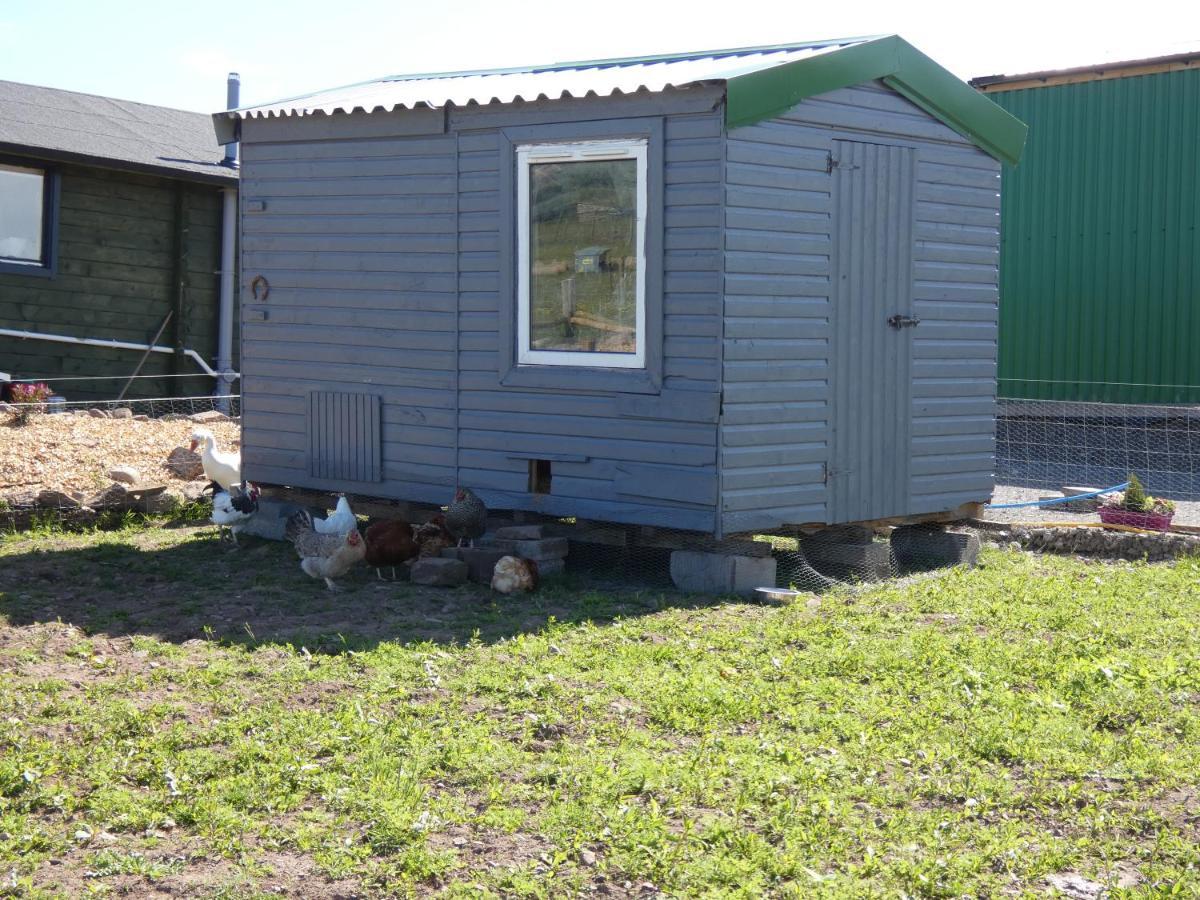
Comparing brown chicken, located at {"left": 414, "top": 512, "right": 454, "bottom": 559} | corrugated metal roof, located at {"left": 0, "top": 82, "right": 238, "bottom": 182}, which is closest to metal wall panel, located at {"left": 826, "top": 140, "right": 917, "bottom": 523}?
brown chicken, located at {"left": 414, "top": 512, "right": 454, "bottom": 559}

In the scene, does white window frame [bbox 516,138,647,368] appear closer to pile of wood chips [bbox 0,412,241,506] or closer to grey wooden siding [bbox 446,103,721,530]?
grey wooden siding [bbox 446,103,721,530]

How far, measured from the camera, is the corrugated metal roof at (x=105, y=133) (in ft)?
54.5

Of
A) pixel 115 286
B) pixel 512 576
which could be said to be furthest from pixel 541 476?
pixel 115 286

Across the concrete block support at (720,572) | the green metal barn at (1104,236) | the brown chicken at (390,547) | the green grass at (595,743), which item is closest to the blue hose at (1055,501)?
the green grass at (595,743)

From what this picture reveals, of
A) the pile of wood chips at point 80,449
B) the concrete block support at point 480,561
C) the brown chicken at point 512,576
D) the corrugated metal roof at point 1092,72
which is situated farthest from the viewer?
the corrugated metal roof at point 1092,72

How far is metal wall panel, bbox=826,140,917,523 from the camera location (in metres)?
8.77

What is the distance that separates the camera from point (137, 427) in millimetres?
13586

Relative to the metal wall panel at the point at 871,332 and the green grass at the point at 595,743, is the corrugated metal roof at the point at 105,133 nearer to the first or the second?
the green grass at the point at 595,743

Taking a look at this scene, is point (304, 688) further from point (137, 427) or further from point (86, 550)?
point (137, 427)

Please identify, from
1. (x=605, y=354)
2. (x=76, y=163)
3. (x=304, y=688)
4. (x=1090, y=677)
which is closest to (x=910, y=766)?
(x=1090, y=677)

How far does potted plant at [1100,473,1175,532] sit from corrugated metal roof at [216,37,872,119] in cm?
389

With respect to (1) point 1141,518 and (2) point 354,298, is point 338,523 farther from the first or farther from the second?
(1) point 1141,518

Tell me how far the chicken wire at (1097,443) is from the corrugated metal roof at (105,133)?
10.2m

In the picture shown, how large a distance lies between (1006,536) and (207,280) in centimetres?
1181
